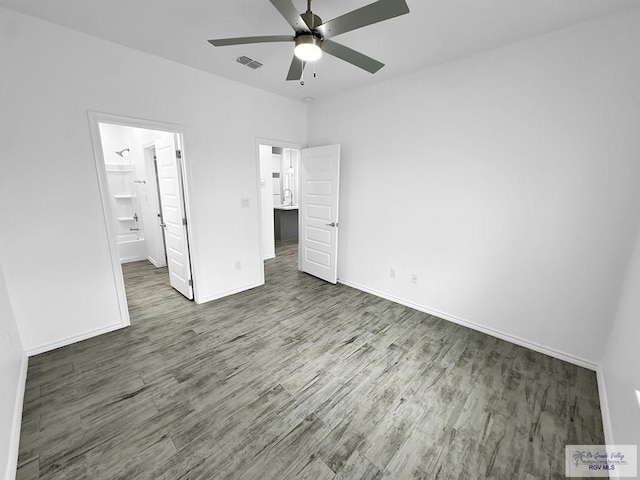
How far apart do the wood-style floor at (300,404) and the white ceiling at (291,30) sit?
283cm

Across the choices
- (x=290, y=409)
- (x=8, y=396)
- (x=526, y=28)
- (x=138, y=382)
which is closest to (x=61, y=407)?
(x=8, y=396)

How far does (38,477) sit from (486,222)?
3.79 metres

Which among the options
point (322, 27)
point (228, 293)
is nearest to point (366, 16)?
point (322, 27)

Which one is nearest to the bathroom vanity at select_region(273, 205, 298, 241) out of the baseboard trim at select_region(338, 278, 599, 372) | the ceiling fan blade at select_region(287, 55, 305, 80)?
the baseboard trim at select_region(338, 278, 599, 372)

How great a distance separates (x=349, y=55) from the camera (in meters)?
1.85

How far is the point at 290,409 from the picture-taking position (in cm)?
188

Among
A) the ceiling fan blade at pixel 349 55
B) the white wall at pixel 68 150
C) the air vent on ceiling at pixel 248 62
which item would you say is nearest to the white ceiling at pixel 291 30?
the air vent on ceiling at pixel 248 62

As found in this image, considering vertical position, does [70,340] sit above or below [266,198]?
below

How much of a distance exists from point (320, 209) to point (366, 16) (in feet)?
9.15

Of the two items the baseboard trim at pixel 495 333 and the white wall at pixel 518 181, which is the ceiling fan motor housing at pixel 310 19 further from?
the baseboard trim at pixel 495 333

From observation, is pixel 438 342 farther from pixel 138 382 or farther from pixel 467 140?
pixel 138 382

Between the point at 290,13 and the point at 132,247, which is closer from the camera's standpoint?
the point at 290,13

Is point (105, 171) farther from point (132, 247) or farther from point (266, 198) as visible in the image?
point (132, 247)

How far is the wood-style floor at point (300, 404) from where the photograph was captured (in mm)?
1521
